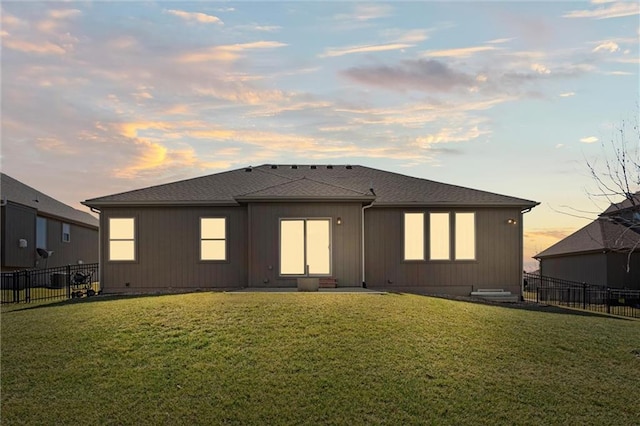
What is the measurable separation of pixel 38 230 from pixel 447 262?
20.2 metres

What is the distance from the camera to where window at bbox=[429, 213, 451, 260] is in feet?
67.0

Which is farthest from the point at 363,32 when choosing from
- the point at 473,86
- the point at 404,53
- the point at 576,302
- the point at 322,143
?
the point at 576,302

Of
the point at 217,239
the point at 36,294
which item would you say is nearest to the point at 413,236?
the point at 217,239

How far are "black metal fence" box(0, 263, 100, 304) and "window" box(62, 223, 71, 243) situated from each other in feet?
14.1

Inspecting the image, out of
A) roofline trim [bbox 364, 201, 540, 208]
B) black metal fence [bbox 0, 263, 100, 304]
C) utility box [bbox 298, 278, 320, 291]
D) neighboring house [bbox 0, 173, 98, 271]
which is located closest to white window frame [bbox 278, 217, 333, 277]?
utility box [bbox 298, 278, 320, 291]

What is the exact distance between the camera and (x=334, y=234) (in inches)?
737

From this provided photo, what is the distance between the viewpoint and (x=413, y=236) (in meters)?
20.4

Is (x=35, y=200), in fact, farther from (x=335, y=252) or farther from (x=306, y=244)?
(x=335, y=252)

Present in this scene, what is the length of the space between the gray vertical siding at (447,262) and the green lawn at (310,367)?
6.11 m

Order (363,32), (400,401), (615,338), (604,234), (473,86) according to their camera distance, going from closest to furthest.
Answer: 1. (400,401)
2. (615,338)
3. (363,32)
4. (473,86)
5. (604,234)

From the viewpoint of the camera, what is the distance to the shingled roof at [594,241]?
25.7 m

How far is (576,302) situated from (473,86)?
12.4 metres

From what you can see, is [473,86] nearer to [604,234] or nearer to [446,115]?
[446,115]

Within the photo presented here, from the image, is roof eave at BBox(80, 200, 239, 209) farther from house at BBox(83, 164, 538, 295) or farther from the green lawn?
the green lawn
